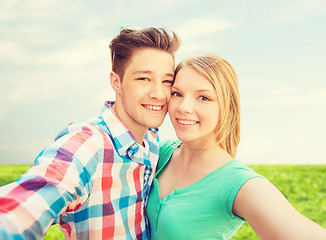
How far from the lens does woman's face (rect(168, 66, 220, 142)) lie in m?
2.59

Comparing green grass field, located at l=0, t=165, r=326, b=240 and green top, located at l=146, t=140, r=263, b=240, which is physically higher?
green top, located at l=146, t=140, r=263, b=240

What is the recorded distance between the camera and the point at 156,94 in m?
2.75

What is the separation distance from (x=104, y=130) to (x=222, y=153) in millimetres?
960

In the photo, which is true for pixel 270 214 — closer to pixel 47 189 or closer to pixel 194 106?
pixel 194 106

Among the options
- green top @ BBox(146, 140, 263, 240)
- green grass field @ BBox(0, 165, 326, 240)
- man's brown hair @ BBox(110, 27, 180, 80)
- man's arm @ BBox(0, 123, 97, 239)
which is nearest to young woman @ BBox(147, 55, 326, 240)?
green top @ BBox(146, 140, 263, 240)

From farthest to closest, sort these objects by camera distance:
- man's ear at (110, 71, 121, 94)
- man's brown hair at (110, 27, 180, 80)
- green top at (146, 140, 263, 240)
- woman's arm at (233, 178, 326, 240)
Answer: man's ear at (110, 71, 121, 94) → man's brown hair at (110, 27, 180, 80) → green top at (146, 140, 263, 240) → woman's arm at (233, 178, 326, 240)

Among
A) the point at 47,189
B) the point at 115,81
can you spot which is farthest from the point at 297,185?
the point at 47,189

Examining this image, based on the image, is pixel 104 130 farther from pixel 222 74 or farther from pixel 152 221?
pixel 222 74

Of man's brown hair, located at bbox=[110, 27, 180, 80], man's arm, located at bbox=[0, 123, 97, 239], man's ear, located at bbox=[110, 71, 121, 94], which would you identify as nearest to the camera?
man's arm, located at bbox=[0, 123, 97, 239]

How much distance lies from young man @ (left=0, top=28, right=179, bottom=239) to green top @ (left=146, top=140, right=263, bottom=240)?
228 mm

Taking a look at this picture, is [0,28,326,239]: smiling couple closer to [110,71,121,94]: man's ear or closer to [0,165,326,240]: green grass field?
[110,71,121,94]: man's ear

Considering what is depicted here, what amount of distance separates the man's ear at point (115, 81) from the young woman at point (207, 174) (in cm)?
52

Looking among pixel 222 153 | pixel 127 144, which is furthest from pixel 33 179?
pixel 222 153

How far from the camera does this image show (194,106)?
2613 millimetres
